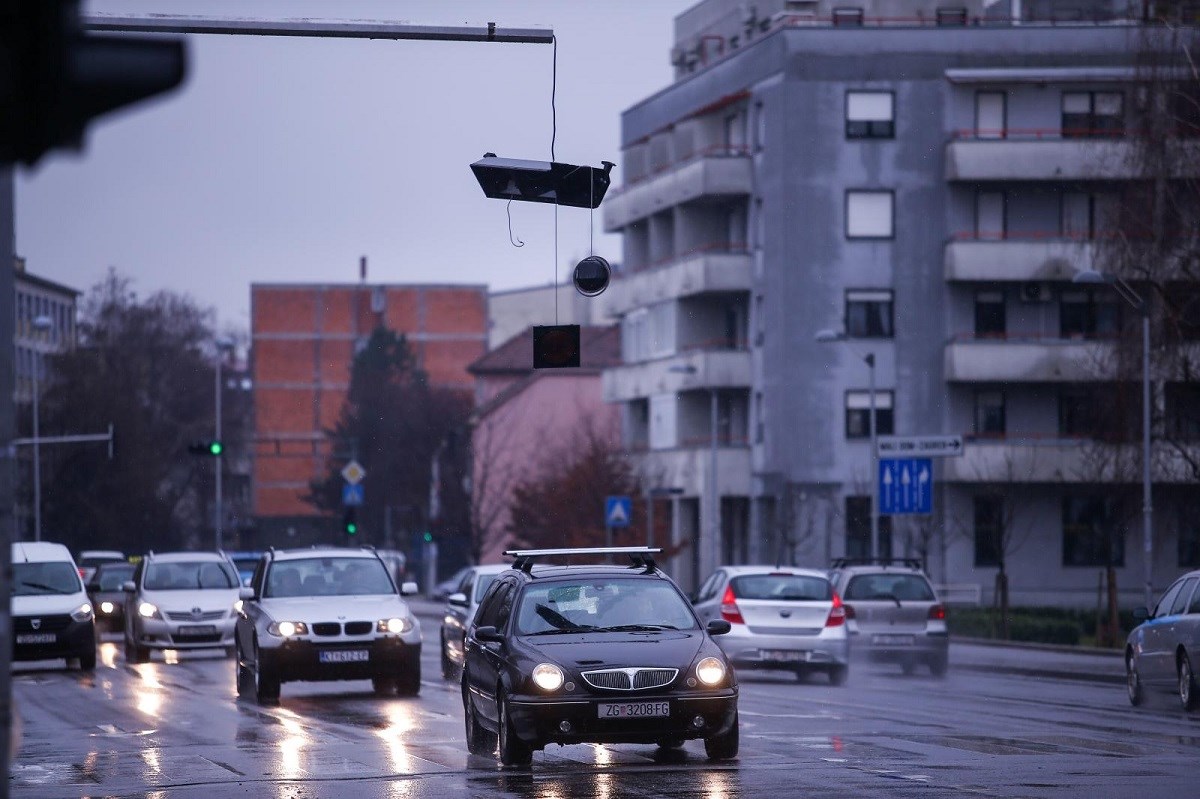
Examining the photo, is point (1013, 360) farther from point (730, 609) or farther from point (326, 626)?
point (326, 626)

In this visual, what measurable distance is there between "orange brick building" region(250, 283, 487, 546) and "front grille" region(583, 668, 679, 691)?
117m

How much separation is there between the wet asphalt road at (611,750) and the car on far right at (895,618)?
5181 mm

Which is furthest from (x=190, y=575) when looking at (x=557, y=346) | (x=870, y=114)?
(x=870, y=114)

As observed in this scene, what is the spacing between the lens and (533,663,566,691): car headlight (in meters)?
15.1

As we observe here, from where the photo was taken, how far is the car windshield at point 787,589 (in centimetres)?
2934

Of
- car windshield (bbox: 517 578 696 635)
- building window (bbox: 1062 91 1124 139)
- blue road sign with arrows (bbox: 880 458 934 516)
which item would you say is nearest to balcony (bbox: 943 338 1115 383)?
building window (bbox: 1062 91 1124 139)

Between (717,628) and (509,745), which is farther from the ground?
(717,628)

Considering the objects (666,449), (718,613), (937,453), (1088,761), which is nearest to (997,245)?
(666,449)

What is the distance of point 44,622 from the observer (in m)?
32.4

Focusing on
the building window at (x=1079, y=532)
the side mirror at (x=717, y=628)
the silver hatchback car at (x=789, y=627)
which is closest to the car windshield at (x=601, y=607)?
the side mirror at (x=717, y=628)

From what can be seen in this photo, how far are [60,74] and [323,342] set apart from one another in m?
128

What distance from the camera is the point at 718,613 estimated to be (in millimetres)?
29609

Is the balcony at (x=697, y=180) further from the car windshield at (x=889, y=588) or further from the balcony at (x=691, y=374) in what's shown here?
the car windshield at (x=889, y=588)

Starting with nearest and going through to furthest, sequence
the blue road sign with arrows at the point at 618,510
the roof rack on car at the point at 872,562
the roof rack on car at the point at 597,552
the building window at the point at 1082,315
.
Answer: the roof rack on car at the point at 597,552 < the roof rack on car at the point at 872,562 < the blue road sign with arrows at the point at 618,510 < the building window at the point at 1082,315
